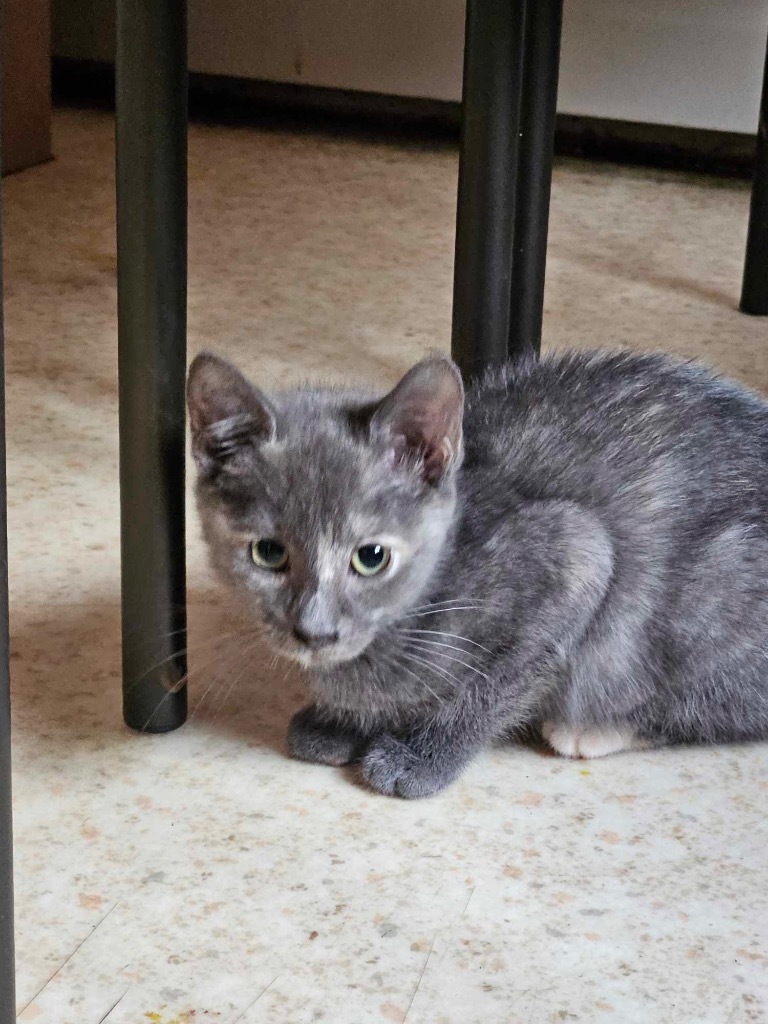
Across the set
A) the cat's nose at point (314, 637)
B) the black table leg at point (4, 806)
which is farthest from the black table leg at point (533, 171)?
the black table leg at point (4, 806)

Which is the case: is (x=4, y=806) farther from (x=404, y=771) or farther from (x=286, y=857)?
(x=404, y=771)

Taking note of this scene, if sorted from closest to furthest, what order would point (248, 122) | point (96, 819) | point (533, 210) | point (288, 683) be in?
point (96, 819) < point (288, 683) < point (533, 210) < point (248, 122)

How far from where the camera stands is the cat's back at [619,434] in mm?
1260

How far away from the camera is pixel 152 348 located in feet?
3.78

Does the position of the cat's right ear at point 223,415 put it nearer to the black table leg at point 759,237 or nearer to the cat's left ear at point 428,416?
the cat's left ear at point 428,416

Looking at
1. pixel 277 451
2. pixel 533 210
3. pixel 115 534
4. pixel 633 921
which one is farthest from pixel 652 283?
pixel 633 921

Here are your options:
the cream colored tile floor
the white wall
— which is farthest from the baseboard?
the cream colored tile floor

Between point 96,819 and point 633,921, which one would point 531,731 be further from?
point 96,819

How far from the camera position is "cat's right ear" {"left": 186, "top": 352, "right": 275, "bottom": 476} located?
3.65ft

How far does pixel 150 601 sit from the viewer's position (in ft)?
4.00

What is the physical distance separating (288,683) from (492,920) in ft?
1.38

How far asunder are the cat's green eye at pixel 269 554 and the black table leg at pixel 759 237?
1452mm

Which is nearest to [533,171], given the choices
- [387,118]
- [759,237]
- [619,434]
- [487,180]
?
[487,180]

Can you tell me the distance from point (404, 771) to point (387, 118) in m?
→ 2.74
